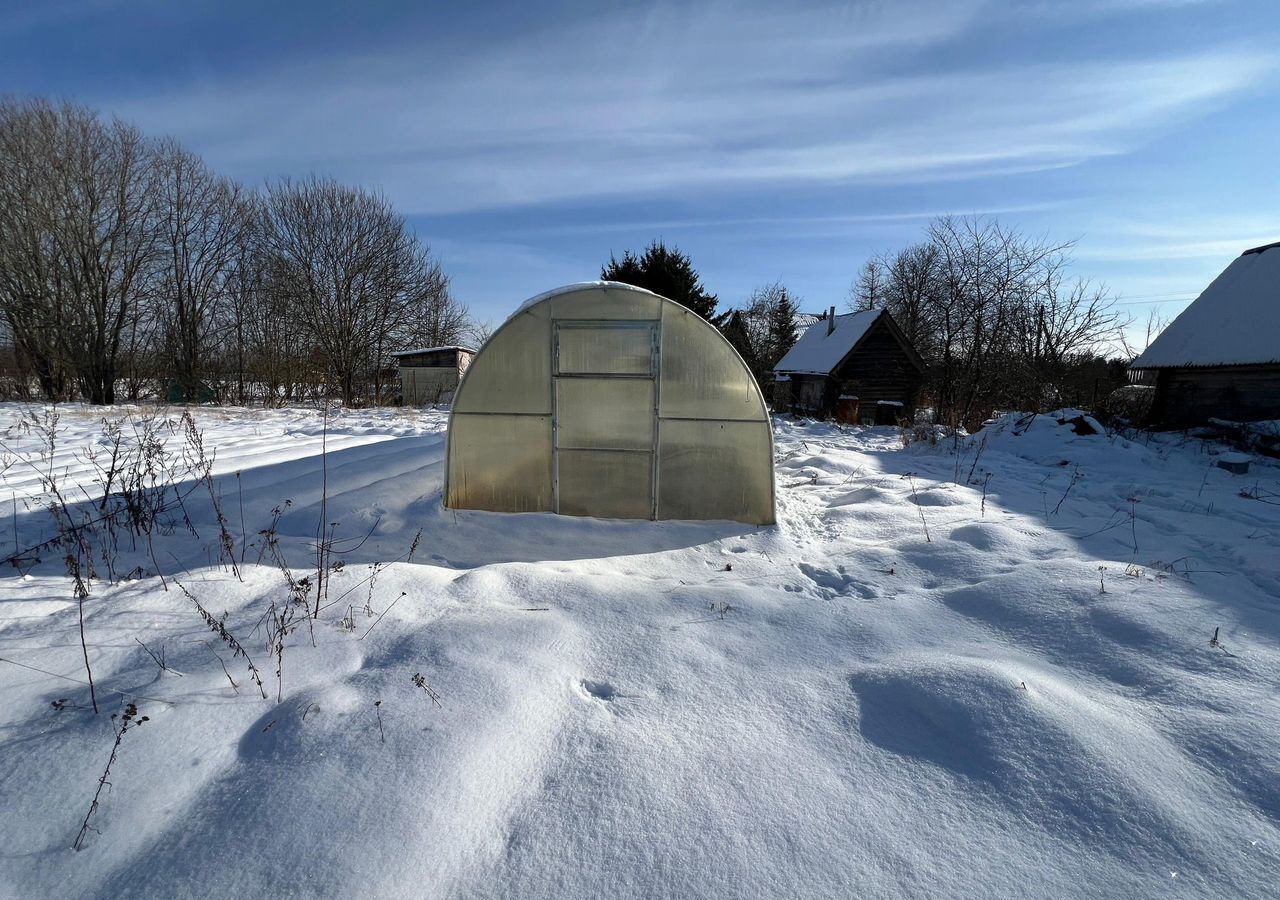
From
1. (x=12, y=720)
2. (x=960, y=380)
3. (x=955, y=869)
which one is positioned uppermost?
(x=960, y=380)

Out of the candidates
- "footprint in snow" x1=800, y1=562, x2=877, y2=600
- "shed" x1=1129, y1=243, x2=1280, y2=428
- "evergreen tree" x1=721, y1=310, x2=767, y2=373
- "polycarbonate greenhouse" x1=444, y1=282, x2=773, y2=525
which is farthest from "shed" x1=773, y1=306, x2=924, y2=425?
"footprint in snow" x1=800, y1=562, x2=877, y2=600

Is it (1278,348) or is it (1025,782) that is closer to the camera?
(1025,782)

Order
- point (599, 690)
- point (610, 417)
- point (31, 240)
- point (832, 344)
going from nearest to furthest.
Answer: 1. point (599, 690)
2. point (610, 417)
3. point (31, 240)
4. point (832, 344)

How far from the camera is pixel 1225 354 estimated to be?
12.2 m

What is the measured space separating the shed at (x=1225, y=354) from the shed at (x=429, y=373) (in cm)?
2329

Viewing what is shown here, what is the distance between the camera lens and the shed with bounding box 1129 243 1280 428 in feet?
38.3

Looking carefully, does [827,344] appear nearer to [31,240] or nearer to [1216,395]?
[1216,395]

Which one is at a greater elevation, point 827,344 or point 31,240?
point 31,240

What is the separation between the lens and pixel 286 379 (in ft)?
74.1

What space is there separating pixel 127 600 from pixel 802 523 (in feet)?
18.8

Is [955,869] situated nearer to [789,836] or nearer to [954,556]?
[789,836]

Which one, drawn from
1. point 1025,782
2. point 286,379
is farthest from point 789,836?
point 286,379

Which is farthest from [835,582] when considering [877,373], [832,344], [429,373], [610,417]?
[429,373]

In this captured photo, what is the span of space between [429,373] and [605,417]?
21.2m
